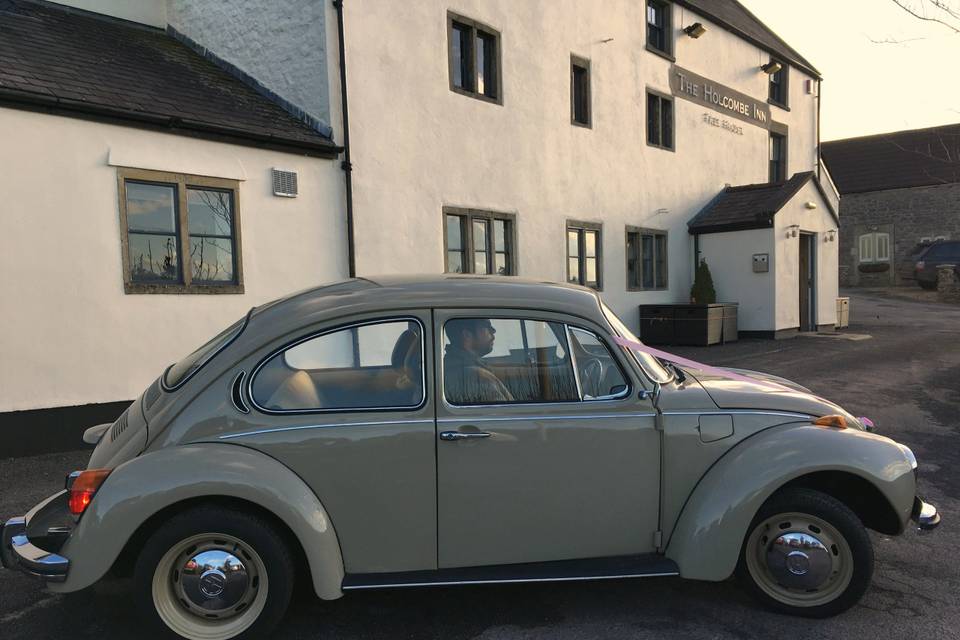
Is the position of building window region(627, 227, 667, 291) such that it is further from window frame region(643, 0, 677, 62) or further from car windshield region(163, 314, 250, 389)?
car windshield region(163, 314, 250, 389)

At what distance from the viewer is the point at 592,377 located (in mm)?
3115

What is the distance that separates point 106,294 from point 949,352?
14164 millimetres

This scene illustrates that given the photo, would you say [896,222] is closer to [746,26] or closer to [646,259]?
[746,26]

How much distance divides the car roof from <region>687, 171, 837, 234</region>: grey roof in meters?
13.7

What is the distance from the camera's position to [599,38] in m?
13.4

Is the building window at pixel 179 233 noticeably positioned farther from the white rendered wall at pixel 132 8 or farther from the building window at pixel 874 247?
the building window at pixel 874 247

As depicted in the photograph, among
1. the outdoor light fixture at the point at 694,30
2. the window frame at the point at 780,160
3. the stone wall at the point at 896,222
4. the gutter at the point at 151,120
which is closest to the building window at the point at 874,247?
the stone wall at the point at 896,222

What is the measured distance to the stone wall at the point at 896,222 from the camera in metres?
31.2

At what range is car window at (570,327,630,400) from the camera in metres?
3.10

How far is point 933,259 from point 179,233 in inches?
1165

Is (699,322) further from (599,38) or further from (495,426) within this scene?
(495,426)

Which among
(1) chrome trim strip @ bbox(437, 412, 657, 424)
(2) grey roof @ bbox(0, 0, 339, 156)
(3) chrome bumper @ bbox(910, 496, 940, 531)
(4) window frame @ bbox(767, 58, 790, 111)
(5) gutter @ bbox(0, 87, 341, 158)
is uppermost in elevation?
(4) window frame @ bbox(767, 58, 790, 111)

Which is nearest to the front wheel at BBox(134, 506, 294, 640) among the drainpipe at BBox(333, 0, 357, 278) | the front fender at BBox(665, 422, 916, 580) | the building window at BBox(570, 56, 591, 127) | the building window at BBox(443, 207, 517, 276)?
the front fender at BBox(665, 422, 916, 580)

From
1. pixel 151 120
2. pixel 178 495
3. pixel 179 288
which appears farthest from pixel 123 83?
pixel 178 495
